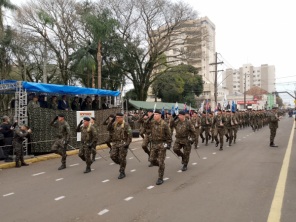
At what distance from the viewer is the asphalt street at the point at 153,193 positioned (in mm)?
5469

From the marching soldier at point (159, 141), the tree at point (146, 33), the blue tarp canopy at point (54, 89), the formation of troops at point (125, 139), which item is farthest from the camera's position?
the tree at point (146, 33)

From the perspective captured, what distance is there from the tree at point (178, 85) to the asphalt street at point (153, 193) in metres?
31.4

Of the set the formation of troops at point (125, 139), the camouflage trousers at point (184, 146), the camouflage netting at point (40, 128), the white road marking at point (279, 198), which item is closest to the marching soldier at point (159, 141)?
the formation of troops at point (125, 139)

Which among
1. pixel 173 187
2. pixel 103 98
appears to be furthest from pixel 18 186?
pixel 103 98

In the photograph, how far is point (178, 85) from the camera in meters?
46.3

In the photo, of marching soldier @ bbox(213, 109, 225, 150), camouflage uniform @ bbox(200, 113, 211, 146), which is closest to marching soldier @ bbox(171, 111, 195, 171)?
marching soldier @ bbox(213, 109, 225, 150)

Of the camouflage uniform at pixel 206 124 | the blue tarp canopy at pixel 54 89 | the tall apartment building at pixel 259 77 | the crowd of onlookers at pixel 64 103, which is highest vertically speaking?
the tall apartment building at pixel 259 77

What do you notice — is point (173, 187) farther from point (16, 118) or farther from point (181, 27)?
point (181, 27)

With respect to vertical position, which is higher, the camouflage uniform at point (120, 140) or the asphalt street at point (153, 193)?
the camouflage uniform at point (120, 140)

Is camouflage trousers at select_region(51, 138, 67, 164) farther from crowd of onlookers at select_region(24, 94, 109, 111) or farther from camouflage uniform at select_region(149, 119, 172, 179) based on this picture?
camouflage uniform at select_region(149, 119, 172, 179)

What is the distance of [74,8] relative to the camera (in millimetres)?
35406

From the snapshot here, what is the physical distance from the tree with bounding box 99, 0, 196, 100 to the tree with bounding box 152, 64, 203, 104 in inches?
67.6

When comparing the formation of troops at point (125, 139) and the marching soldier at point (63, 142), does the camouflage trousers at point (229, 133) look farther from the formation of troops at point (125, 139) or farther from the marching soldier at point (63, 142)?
the marching soldier at point (63, 142)

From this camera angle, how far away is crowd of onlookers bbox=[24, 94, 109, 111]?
43.5ft
